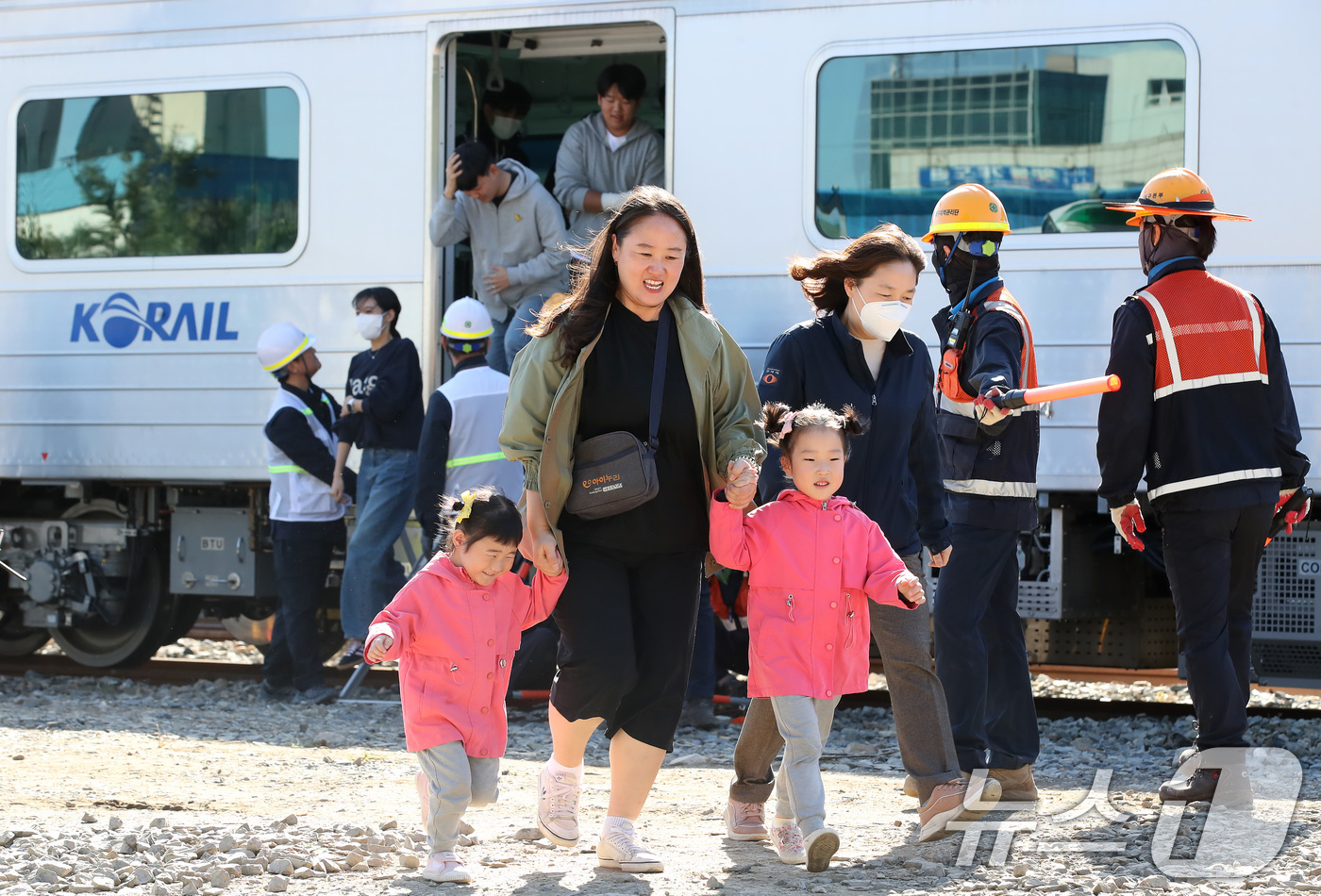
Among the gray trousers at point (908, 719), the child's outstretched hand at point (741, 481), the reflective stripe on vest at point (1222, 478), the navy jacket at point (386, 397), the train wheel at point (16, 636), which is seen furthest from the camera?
the train wheel at point (16, 636)

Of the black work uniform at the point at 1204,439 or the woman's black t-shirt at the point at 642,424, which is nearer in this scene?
the woman's black t-shirt at the point at 642,424

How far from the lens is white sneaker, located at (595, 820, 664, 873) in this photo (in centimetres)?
387

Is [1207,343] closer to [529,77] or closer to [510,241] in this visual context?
[510,241]

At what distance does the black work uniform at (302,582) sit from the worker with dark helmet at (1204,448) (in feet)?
12.4

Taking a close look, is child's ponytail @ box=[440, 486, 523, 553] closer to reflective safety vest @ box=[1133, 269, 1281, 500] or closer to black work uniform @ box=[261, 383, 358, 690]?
reflective safety vest @ box=[1133, 269, 1281, 500]

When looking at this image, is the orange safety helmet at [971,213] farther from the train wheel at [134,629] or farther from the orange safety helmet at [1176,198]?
the train wheel at [134,629]

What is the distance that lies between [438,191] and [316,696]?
241cm

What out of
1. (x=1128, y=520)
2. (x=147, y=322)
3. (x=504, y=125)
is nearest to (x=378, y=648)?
(x=1128, y=520)

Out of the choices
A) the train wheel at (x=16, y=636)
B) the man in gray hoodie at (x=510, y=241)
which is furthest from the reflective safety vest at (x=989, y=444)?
the train wheel at (x=16, y=636)

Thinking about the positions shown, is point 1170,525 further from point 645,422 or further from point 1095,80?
point 1095,80

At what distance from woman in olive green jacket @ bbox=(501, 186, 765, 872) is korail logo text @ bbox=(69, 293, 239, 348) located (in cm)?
383

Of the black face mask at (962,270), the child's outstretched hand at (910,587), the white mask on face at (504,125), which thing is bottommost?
the child's outstretched hand at (910,587)

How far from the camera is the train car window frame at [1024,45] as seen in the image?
598 cm

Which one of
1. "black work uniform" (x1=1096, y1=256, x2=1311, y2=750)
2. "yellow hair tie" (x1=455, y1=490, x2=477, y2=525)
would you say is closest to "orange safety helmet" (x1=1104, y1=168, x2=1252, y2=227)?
"black work uniform" (x1=1096, y1=256, x2=1311, y2=750)
